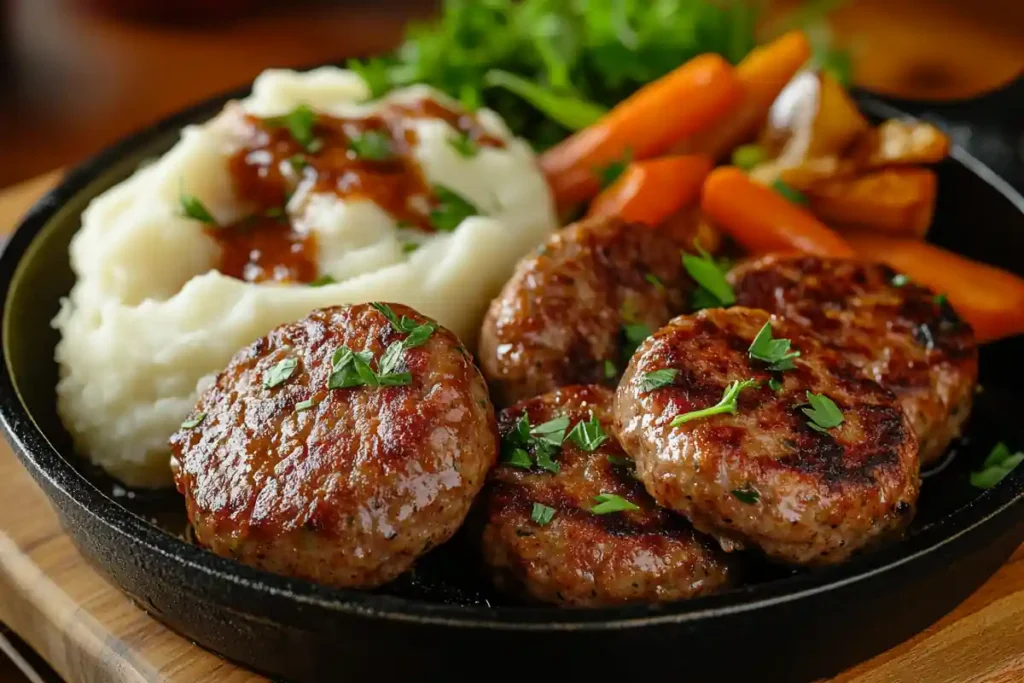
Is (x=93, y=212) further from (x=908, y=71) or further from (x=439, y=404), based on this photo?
(x=908, y=71)

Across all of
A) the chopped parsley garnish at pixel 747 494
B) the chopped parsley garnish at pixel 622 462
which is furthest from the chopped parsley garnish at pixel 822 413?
the chopped parsley garnish at pixel 622 462

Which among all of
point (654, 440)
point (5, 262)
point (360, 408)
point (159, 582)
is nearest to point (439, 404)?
point (360, 408)

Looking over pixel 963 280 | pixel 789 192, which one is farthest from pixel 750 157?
pixel 963 280

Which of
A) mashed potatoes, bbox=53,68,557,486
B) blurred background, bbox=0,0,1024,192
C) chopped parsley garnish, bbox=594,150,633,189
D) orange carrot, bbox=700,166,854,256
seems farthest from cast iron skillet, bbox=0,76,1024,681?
blurred background, bbox=0,0,1024,192

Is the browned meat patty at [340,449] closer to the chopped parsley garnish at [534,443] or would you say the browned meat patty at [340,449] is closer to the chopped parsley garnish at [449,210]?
the chopped parsley garnish at [534,443]

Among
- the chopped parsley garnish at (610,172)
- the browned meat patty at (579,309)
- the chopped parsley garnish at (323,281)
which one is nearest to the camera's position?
the browned meat patty at (579,309)

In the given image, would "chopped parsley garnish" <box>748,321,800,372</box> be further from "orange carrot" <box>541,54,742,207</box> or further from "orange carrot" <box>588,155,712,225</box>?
"orange carrot" <box>541,54,742,207</box>
